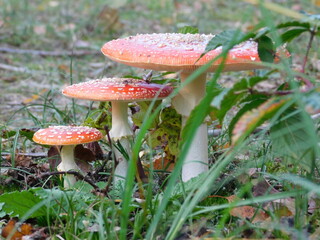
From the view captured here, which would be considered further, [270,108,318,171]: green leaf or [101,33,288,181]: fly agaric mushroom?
[101,33,288,181]: fly agaric mushroom

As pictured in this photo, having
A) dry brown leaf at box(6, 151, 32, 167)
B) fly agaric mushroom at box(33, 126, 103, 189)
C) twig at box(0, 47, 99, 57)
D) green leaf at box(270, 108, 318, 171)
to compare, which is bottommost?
dry brown leaf at box(6, 151, 32, 167)

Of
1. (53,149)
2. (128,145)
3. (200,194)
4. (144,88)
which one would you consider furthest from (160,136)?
(200,194)

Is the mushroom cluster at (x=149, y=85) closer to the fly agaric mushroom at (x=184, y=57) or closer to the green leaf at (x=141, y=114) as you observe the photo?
the fly agaric mushroom at (x=184, y=57)

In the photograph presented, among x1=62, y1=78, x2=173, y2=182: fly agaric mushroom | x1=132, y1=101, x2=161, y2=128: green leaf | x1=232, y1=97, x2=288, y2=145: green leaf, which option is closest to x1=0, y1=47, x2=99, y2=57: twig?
x1=132, y1=101, x2=161, y2=128: green leaf

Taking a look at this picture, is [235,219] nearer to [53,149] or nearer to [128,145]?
[128,145]

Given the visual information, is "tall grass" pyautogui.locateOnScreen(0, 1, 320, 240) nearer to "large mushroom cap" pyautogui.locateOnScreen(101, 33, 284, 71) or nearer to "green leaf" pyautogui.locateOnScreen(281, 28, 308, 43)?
"green leaf" pyautogui.locateOnScreen(281, 28, 308, 43)

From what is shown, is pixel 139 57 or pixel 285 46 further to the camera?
pixel 285 46

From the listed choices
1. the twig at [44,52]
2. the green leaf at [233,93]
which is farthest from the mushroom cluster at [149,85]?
the twig at [44,52]
